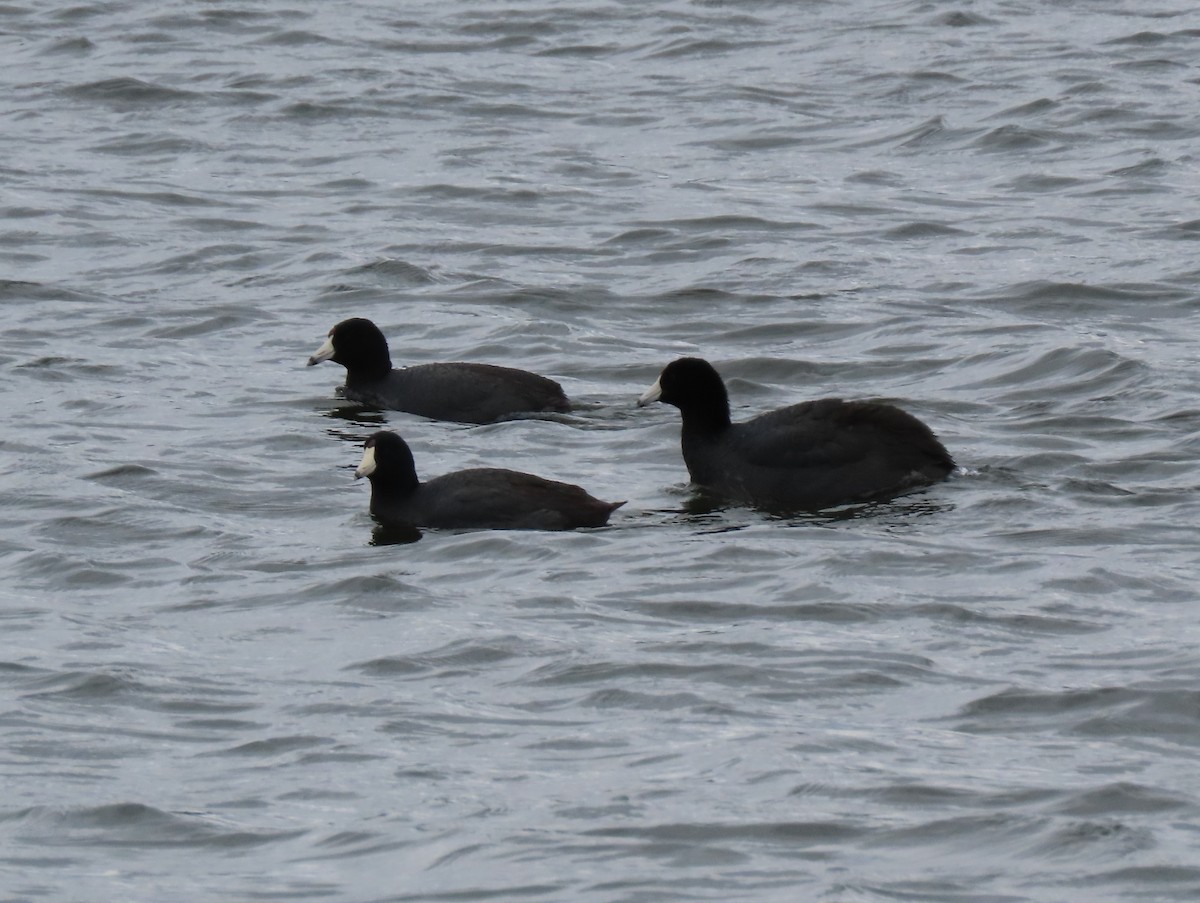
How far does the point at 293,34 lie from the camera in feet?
94.8

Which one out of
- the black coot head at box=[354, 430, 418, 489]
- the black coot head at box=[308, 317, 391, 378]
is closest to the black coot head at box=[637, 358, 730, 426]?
the black coot head at box=[354, 430, 418, 489]

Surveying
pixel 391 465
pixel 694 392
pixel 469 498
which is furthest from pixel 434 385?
pixel 469 498

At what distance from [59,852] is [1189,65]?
19.8 meters

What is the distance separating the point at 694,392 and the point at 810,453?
93 centimetres

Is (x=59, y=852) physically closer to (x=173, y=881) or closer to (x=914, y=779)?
(x=173, y=881)

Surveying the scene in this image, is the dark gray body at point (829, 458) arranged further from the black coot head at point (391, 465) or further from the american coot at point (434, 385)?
the american coot at point (434, 385)

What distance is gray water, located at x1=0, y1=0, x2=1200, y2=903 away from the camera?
342 inches

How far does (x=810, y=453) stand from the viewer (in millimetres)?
13141

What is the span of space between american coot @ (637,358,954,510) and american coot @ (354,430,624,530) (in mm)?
821

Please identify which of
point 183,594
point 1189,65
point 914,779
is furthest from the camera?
point 1189,65

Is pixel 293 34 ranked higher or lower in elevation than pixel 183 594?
higher

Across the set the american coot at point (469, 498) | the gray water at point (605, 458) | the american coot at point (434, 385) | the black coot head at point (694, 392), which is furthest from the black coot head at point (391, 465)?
the american coot at point (434, 385)

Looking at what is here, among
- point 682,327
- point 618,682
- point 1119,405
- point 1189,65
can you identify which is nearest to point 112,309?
point 682,327

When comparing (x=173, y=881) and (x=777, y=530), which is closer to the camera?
(x=173, y=881)
